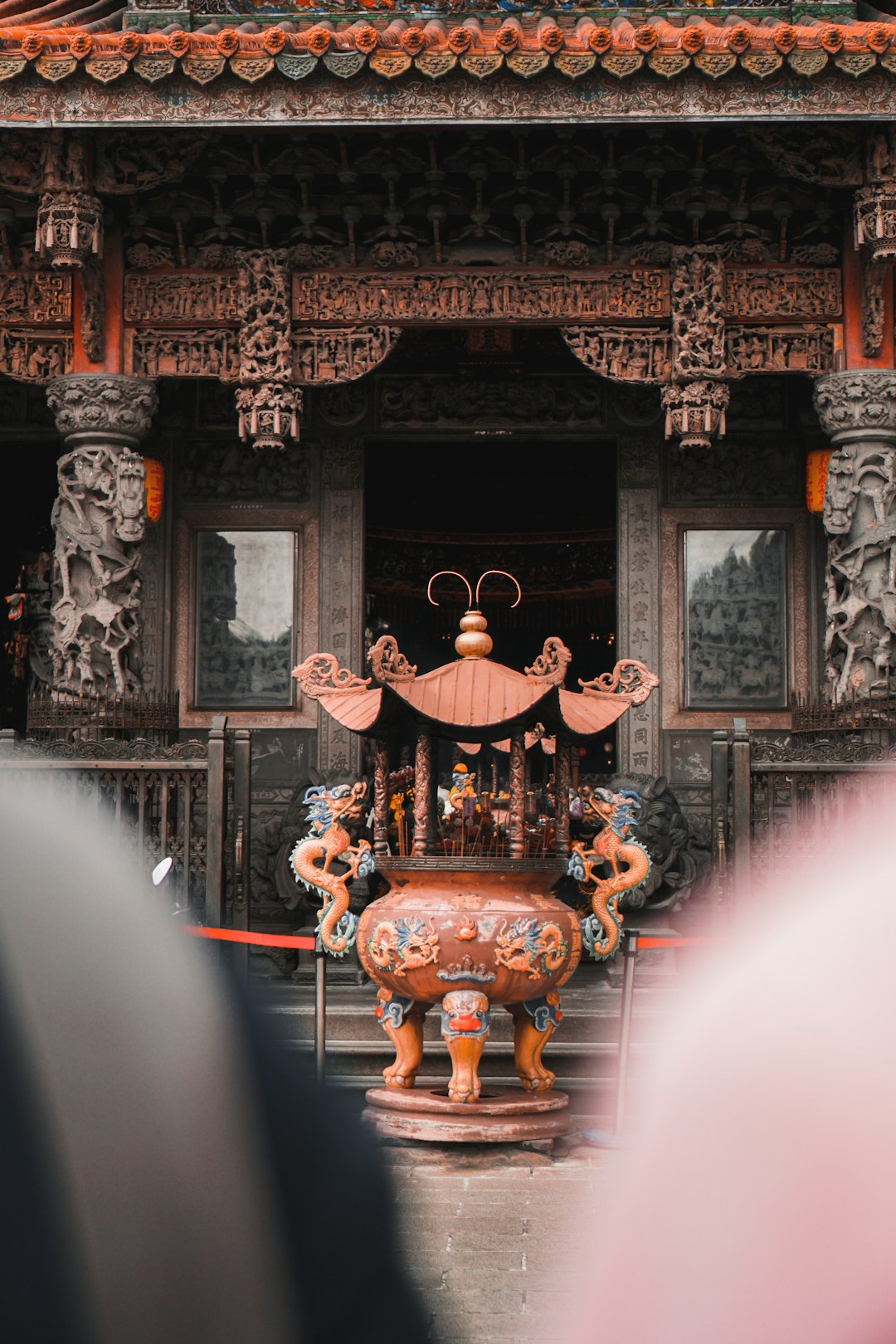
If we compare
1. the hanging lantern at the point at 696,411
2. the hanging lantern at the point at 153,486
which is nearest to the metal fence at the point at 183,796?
the hanging lantern at the point at 153,486

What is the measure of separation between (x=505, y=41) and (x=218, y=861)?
165 inches

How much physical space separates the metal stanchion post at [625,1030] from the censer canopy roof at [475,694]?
0.91 m

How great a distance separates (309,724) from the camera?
10594mm

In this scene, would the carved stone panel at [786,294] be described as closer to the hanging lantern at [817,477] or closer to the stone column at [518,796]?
the hanging lantern at [817,477]

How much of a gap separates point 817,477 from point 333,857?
4.25m

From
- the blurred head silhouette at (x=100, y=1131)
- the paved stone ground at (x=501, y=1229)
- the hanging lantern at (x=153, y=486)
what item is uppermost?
the hanging lantern at (x=153, y=486)

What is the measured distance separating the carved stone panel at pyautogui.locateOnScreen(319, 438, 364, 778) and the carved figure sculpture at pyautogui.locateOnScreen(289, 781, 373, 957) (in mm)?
3300

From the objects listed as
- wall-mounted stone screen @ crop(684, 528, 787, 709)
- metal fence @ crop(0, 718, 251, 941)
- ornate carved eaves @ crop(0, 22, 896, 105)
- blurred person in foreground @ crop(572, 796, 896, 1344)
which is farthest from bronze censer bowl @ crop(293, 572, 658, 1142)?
blurred person in foreground @ crop(572, 796, 896, 1344)

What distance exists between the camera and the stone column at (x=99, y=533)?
9.02 m

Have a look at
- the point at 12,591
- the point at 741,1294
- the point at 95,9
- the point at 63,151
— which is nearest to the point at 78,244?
the point at 63,151

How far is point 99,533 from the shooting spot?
912 centimetres

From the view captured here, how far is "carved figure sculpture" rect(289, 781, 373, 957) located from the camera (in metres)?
7.06

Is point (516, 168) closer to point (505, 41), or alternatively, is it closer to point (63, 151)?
point (505, 41)

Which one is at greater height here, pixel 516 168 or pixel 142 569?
pixel 516 168
